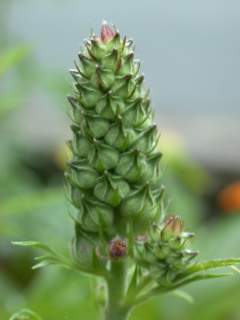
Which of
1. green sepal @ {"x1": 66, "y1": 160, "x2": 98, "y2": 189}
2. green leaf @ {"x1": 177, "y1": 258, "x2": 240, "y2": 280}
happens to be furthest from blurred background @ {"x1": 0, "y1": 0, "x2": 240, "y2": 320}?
green leaf @ {"x1": 177, "y1": 258, "x2": 240, "y2": 280}

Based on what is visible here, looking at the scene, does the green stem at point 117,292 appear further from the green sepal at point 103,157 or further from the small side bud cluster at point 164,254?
the green sepal at point 103,157

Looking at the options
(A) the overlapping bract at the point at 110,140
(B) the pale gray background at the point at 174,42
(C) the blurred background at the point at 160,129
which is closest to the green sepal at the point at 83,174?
(A) the overlapping bract at the point at 110,140

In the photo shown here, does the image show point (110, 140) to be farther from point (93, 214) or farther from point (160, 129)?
point (160, 129)

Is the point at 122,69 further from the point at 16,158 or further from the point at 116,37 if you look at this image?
the point at 16,158

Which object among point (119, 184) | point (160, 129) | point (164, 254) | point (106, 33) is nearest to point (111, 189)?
point (119, 184)

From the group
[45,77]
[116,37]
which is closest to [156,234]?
[116,37]

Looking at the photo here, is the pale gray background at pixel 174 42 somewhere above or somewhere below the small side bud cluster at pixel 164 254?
above

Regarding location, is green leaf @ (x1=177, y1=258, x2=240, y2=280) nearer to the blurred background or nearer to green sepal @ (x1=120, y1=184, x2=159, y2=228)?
green sepal @ (x1=120, y1=184, x2=159, y2=228)
